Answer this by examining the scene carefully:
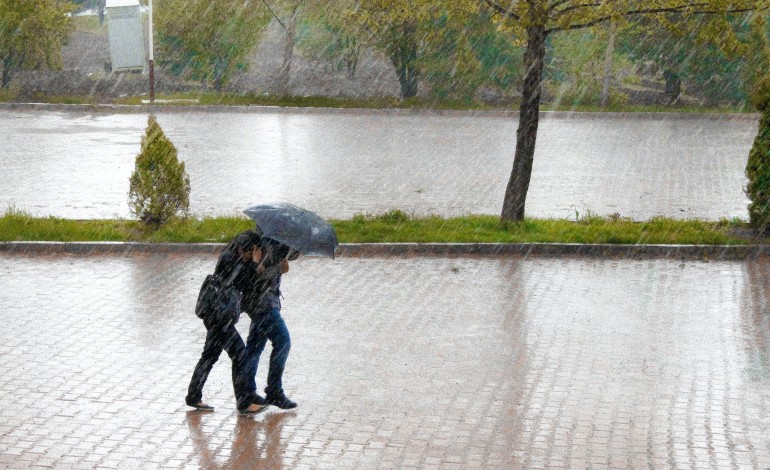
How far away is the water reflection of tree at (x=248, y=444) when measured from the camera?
698cm

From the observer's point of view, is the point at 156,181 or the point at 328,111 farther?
the point at 328,111

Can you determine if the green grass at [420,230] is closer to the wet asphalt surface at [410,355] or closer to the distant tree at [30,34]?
the wet asphalt surface at [410,355]

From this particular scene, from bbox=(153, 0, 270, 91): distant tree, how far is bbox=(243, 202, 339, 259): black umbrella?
1267 inches

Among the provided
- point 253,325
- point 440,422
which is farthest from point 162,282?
point 440,422

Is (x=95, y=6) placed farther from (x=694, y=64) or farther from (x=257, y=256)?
(x=257, y=256)

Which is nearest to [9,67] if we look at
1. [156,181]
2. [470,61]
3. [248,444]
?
[470,61]

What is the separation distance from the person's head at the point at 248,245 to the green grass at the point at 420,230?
5831 millimetres

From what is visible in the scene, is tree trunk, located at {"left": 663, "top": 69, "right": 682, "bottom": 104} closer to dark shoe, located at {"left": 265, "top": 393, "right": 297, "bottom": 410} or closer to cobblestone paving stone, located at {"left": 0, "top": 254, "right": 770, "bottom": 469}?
cobblestone paving stone, located at {"left": 0, "top": 254, "right": 770, "bottom": 469}

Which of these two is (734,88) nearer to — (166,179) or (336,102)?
(336,102)

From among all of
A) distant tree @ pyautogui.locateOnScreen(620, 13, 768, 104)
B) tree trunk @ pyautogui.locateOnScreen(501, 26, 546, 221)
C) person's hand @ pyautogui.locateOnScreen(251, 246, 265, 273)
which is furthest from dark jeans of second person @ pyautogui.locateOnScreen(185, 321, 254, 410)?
distant tree @ pyautogui.locateOnScreen(620, 13, 768, 104)

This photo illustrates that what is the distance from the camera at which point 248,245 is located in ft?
25.0

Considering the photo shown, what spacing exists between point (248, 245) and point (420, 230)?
22.3ft

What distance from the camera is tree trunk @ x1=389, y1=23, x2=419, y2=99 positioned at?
37281 millimetres

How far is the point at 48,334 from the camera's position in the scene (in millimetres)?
9828
